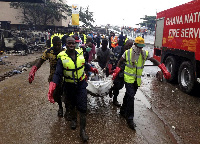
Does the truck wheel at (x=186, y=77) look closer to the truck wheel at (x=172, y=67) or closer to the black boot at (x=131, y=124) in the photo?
the truck wheel at (x=172, y=67)

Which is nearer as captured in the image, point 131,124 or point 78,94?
point 78,94

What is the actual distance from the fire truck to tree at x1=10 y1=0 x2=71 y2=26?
23890 mm

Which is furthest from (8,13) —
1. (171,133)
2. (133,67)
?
(171,133)

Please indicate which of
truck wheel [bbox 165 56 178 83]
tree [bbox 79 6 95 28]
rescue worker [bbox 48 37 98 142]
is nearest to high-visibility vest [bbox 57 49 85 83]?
rescue worker [bbox 48 37 98 142]

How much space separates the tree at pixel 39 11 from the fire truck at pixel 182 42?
2389cm

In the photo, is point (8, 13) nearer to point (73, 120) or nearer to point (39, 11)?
Answer: point (39, 11)

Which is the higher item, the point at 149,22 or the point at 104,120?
the point at 149,22

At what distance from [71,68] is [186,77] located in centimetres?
518

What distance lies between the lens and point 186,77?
7375 millimetres

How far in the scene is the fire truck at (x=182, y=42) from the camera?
21.2 ft

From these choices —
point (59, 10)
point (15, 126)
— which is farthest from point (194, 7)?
point (59, 10)

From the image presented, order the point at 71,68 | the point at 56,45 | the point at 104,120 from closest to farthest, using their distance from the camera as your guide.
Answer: the point at 71,68 < the point at 56,45 < the point at 104,120

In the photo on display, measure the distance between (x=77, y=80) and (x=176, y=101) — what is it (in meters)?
3.80

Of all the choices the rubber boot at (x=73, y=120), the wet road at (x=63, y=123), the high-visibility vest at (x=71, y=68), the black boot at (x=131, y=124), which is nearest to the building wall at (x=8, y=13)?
the wet road at (x=63, y=123)
